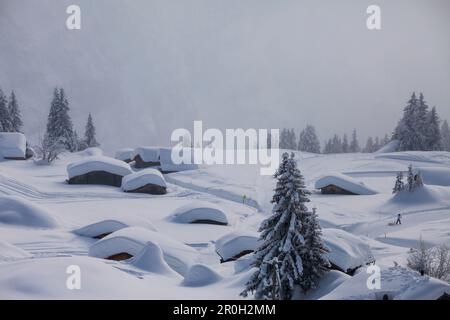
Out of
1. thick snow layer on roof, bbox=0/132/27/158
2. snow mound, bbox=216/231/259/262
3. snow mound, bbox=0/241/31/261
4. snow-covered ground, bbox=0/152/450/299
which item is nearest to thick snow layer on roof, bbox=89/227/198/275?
snow-covered ground, bbox=0/152/450/299

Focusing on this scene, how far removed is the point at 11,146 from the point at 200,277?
45322 mm

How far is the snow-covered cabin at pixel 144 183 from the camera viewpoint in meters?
37.2

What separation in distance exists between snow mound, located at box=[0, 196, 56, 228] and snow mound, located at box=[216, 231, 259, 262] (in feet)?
37.0

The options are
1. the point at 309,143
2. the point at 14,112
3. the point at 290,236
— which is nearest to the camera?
the point at 290,236

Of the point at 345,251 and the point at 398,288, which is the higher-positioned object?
the point at 398,288

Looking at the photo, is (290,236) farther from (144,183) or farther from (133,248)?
(144,183)

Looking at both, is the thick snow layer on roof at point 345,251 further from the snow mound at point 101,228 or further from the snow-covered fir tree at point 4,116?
the snow-covered fir tree at point 4,116

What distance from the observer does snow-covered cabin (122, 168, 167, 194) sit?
3725 cm

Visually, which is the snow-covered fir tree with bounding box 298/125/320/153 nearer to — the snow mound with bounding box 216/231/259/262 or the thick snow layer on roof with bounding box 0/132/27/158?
the thick snow layer on roof with bounding box 0/132/27/158

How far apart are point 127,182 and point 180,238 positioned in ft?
49.8

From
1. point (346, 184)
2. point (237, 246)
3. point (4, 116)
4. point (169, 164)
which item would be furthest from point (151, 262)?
point (4, 116)

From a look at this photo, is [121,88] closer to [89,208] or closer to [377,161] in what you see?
[377,161]

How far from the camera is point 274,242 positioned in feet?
38.6

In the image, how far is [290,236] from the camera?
1161cm
